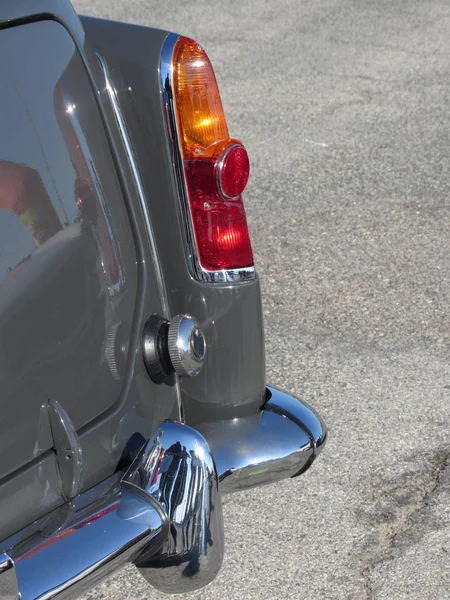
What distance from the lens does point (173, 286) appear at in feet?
7.33

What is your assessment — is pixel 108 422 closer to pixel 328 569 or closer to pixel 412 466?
pixel 328 569

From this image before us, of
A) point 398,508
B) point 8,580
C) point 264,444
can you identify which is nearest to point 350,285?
point 398,508

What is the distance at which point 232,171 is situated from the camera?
7.24 ft

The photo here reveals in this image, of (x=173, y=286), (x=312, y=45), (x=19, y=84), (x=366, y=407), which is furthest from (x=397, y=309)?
(x=312, y=45)

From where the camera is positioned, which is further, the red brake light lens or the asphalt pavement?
the asphalt pavement

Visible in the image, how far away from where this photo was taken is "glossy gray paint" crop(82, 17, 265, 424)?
2129 millimetres

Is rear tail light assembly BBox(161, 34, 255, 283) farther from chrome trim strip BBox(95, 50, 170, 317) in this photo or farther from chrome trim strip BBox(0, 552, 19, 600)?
chrome trim strip BBox(0, 552, 19, 600)

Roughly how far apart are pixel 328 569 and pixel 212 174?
1.23 m

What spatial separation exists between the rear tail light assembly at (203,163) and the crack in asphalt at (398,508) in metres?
0.99

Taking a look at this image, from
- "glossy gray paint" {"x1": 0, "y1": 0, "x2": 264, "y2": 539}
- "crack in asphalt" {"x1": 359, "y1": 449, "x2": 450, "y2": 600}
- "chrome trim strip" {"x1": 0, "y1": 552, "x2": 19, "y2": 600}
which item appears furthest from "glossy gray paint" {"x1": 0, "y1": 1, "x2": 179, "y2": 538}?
"crack in asphalt" {"x1": 359, "y1": 449, "x2": 450, "y2": 600}

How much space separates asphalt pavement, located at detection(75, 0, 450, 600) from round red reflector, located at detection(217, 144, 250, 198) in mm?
1144

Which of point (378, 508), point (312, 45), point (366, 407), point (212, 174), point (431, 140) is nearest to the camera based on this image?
point (212, 174)

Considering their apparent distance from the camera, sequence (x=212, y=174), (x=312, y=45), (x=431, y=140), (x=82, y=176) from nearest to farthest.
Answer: (x=82, y=176), (x=212, y=174), (x=431, y=140), (x=312, y=45)

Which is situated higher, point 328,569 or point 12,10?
point 12,10
